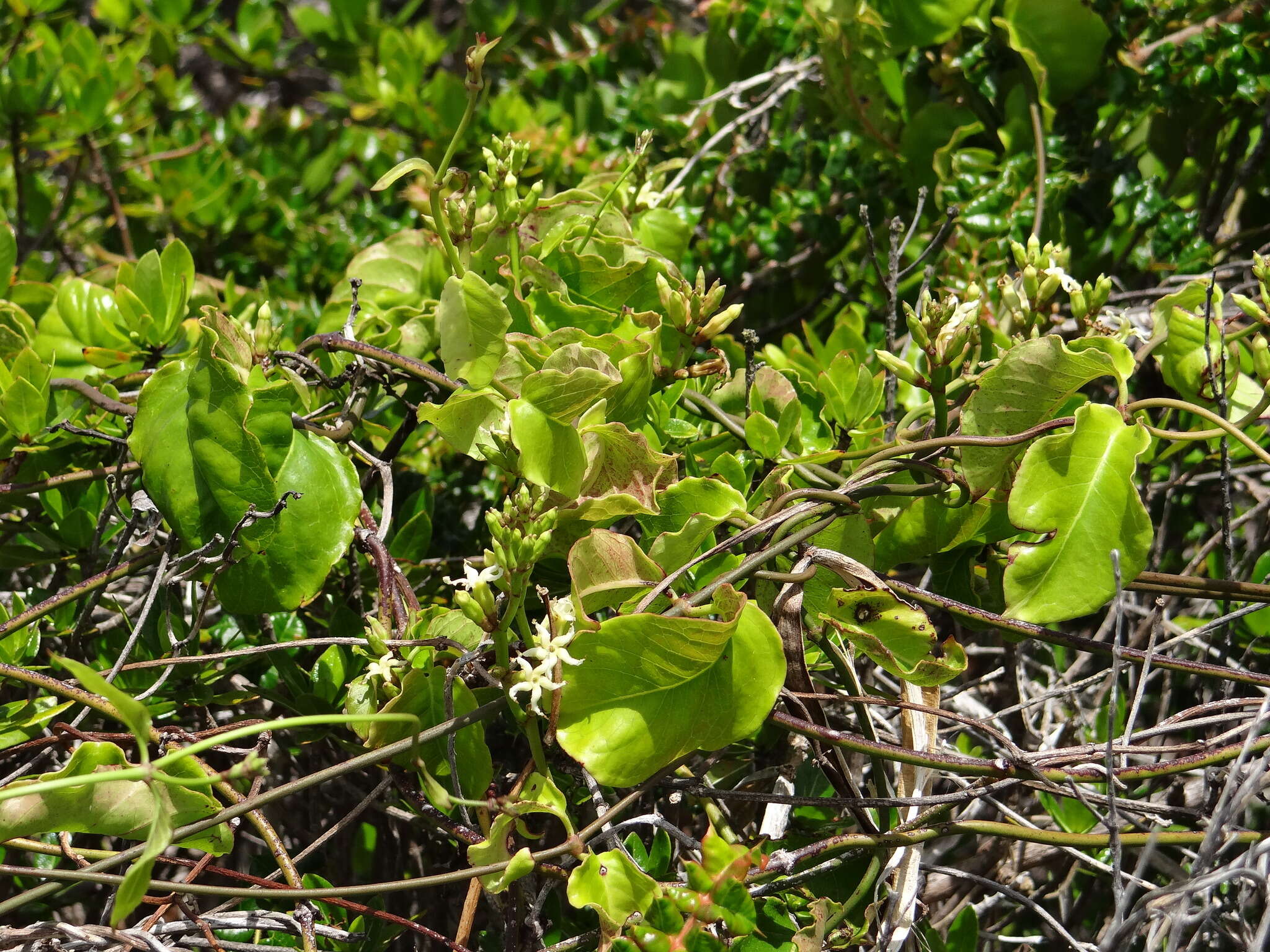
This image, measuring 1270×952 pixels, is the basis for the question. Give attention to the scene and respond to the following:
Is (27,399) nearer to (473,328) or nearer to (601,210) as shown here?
(473,328)

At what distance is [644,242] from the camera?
4.04 feet

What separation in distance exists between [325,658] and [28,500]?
0.44 meters

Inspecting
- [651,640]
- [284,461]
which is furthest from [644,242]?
[651,640]

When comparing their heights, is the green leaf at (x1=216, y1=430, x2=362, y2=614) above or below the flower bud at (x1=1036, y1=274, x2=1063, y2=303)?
below

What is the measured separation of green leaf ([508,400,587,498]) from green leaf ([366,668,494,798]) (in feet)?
0.59

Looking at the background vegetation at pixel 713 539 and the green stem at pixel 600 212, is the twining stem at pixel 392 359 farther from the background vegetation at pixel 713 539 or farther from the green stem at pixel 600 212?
the green stem at pixel 600 212

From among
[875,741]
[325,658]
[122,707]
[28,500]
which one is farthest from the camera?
[28,500]

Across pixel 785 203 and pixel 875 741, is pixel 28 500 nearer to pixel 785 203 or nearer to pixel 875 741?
pixel 875 741

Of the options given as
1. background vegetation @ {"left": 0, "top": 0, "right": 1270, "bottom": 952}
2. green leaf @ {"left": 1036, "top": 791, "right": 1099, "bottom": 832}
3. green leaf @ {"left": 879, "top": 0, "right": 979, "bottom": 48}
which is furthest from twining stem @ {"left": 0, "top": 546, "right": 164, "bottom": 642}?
green leaf @ {"left": 879, "top": 0, "right": 979, "bottom": 48}

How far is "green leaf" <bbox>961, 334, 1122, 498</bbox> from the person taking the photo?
81 centimetres

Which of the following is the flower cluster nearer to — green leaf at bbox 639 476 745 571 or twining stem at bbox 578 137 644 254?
green leaf at bbox 639 476 745 571

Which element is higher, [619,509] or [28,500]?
[619,509]

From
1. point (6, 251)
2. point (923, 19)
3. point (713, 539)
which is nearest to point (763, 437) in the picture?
point (713, 539)

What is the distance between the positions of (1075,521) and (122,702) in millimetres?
675
